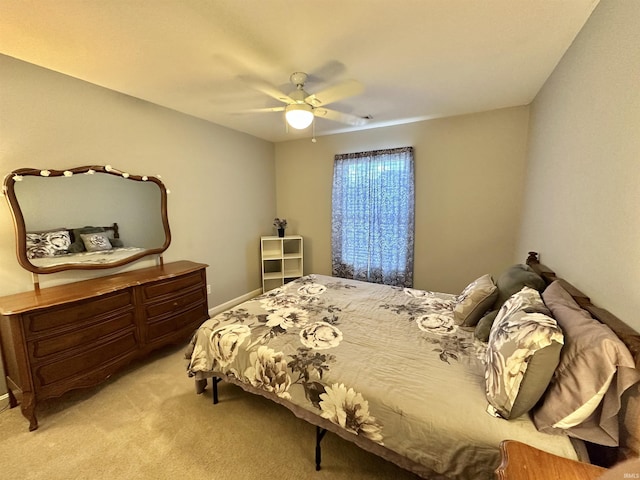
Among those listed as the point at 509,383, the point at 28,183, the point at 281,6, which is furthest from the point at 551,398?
the point at 28,183

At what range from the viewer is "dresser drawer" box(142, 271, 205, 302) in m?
2.39

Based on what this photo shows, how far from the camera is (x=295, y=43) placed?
1771 millimetres

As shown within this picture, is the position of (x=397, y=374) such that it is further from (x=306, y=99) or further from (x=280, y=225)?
(x=280, y=225)

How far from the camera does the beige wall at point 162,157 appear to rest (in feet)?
6.45

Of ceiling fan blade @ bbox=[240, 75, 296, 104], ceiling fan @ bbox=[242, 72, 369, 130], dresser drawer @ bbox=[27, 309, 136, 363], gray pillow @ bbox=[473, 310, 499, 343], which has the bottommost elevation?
dresser drawer @ bbox=[27, 309, 136, 363]

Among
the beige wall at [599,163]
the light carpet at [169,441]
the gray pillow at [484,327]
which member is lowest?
the light carpet at [169,441]

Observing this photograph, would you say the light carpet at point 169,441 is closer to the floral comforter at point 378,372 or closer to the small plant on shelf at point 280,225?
the floral comforter at point 378,372

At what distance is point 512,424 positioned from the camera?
1.10m

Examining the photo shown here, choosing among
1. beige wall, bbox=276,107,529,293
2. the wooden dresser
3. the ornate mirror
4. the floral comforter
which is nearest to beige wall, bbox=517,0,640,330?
the floral comforter

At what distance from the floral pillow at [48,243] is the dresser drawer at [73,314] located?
1.88 feet

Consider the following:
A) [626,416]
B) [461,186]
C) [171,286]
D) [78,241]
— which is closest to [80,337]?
[171,286]

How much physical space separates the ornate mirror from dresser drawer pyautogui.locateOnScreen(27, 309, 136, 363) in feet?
1.91

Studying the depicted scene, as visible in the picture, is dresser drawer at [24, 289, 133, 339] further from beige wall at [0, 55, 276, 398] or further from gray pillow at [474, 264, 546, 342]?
gray pillow at [474, 264, 546, 342]

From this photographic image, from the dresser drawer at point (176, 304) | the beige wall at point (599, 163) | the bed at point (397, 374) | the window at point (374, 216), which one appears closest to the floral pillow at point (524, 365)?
the bed at point (397, 374)
